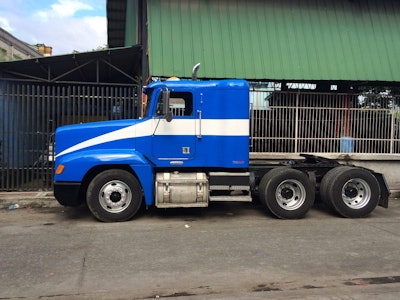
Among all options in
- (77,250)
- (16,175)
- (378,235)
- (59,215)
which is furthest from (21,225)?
(378,235)

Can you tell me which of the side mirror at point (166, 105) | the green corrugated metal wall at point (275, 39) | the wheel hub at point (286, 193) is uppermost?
the green corrugated metal wall at point (275, 39)

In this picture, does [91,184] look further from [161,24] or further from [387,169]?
[387,169]

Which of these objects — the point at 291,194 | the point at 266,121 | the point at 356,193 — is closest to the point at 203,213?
the point at 291,194

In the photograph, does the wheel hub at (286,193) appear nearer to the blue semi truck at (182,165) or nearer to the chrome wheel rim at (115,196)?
the blue semi truck at (182,165)

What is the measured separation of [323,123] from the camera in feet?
40.5

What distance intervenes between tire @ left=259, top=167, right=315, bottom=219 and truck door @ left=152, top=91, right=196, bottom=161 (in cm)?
169

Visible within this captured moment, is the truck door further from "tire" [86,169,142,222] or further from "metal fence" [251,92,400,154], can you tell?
"metal fence" [251,92,400,154]

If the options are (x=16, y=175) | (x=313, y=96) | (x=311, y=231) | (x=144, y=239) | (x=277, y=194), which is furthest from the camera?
(x=313, y=96)

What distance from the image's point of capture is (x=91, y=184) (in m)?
8.07

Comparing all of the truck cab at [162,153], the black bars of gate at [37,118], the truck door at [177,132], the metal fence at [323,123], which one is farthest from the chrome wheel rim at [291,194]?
the black bars of gate at [37,118]

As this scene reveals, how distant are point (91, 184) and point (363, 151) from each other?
8316 millimetres

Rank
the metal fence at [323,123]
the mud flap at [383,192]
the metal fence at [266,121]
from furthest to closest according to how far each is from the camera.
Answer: the metal fence at [323,123] → the metal fence at [266,121] → the mud flap at [383,192]

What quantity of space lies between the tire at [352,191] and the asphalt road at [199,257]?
0.26 m

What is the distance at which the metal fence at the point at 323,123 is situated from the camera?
12.1 meters
